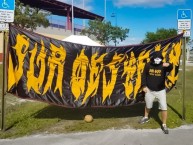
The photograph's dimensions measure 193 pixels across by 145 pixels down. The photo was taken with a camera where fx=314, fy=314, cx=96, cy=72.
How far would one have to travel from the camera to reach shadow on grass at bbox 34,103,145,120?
841 centimetres

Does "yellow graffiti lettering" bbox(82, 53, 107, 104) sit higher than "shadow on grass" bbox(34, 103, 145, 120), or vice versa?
"yellow graffiti lettering" bbox(82, 53, 107, 104)

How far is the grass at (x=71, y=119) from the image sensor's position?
7.22m

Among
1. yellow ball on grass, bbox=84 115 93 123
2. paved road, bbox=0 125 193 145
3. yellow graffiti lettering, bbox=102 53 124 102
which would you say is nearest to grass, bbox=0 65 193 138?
yellow ball on grass, bbox=84 115 93 123

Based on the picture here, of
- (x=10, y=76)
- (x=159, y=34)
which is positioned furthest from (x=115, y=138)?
(x=159, y=34)

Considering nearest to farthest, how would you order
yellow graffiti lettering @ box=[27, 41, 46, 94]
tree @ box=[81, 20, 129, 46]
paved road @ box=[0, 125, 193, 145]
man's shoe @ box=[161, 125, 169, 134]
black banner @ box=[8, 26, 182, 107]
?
paved road @ box=[0, 125, 193, 145]
man's shoe @ box=[161, 125, 169, 134]
black banner @ box=[8, 26, 182, 107]
yellow graffiti lettering @ box=[27, 41, 46, 94]
tree @ box=[81, 20, 129, 46]

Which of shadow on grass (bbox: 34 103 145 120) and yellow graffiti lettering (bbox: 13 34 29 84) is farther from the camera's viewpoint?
shadow on grass (bbox: 34 103 145 120)

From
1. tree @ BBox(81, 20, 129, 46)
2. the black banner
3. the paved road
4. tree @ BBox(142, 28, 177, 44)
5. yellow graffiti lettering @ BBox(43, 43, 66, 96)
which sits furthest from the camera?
tree @ BBox(142, 28, 177, 44)

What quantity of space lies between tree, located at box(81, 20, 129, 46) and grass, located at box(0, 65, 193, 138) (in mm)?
43720

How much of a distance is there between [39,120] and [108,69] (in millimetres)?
2158

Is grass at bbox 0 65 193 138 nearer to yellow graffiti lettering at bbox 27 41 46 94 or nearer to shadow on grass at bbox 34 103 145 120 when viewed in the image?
shadow on grass at bbox 34 103 145 120

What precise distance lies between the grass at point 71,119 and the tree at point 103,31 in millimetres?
43720

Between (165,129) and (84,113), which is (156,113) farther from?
(84,113)

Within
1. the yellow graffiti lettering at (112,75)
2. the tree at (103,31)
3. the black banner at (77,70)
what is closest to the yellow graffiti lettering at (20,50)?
the black banner at (77,70)

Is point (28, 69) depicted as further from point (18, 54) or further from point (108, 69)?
point (108, 69)
